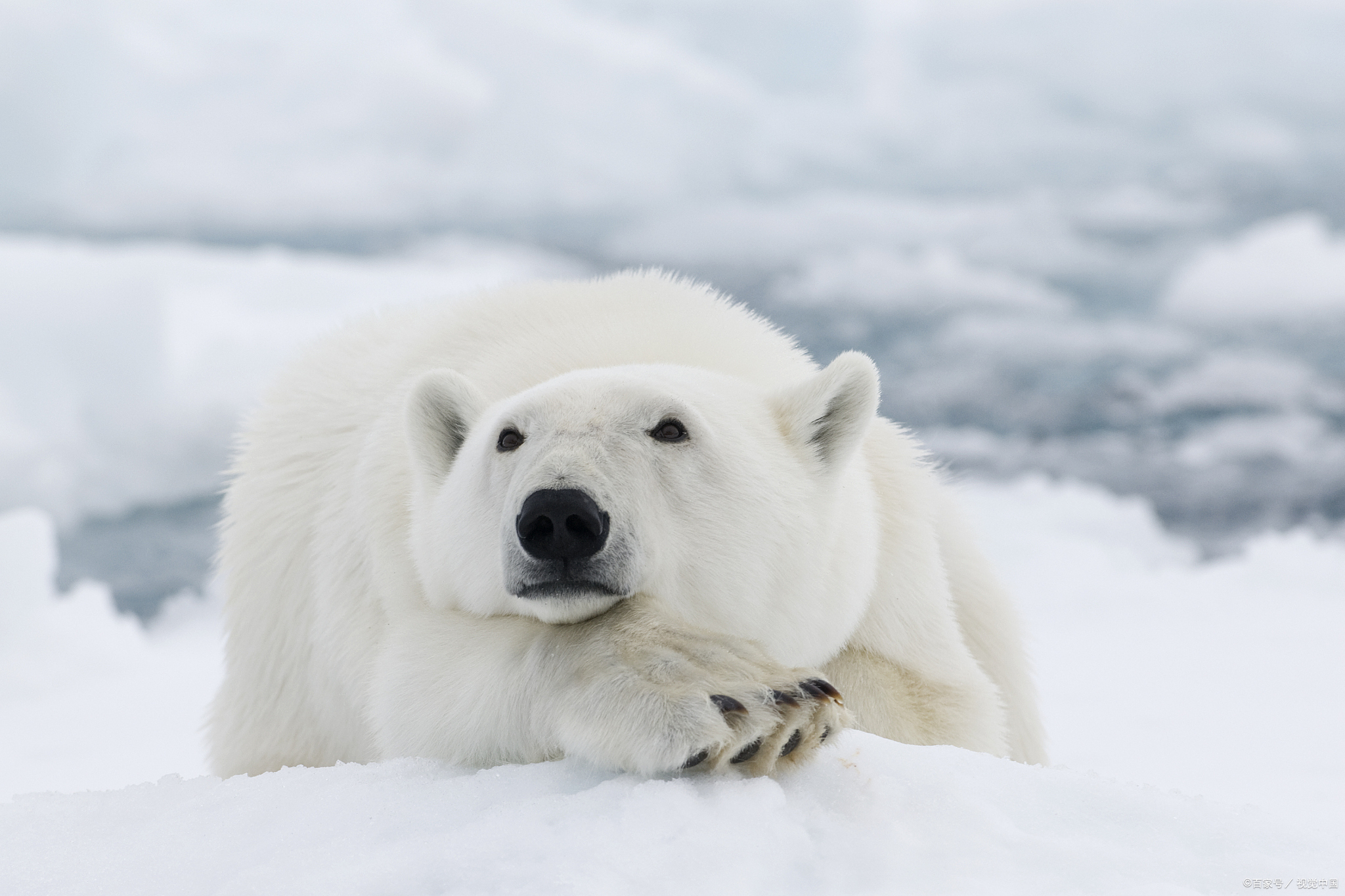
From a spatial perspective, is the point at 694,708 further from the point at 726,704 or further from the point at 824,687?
the point at 824,687

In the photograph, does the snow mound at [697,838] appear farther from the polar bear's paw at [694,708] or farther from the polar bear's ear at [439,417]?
the polar bear's ear at [439,417]

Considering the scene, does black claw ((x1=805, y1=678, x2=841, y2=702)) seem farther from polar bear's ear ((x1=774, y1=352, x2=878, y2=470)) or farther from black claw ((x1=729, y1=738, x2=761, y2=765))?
polar bear's ear ((x1=774, y1=352, x2=878, y2=470))

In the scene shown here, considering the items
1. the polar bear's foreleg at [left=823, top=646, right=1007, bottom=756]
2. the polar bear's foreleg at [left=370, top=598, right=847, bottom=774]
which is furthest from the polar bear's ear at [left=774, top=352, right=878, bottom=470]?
the polar bear's foreleg at [left=370, top=598, right=847, bottom=774]

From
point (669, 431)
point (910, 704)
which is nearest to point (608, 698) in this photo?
point (669, 431)

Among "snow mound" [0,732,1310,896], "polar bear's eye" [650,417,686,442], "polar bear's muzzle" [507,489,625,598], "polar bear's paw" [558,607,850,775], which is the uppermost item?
"polar bear's eye" [650,417,686,442]

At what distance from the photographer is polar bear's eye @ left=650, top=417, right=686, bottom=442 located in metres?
3.62

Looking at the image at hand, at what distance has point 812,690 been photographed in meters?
2.90

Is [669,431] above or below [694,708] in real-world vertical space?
above

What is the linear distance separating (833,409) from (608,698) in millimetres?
1518

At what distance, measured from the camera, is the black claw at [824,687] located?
2918 millimetres

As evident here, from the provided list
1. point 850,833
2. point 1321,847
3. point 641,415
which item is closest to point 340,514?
point 641,415

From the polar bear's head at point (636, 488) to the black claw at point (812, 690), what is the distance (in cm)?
60

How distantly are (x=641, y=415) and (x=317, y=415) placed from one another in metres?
2.64

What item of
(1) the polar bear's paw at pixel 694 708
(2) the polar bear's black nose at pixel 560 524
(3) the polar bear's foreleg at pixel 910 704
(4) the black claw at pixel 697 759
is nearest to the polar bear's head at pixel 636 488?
(2) the polar bear's black nose at pixel 560 524
